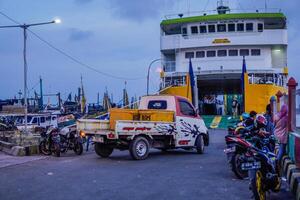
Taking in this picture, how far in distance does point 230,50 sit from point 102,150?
65.8 ft

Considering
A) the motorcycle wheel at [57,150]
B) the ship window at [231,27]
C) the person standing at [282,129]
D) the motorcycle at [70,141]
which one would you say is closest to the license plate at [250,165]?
the person standing at [282,129]

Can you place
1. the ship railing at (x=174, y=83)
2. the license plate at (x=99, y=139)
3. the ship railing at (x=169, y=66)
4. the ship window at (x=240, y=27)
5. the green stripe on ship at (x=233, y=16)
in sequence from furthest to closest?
the ship railing at (x=169, y=66), the ship window at (x=240, y=27), the ship railing at (x=174, y=83), the green stripe on ship at (x=233, y=16), the license plate at (x=99, y=139)

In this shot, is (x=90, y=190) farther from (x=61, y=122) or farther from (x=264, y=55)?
(x=264, y=55)

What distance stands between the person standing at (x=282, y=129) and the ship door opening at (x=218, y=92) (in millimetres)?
22554

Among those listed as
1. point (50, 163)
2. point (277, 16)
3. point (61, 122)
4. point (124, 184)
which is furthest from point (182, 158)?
point (277, 16)

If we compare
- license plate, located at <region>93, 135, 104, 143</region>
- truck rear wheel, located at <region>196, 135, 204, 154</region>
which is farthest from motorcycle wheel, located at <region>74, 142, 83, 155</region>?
truck rear wheel, located at <region>196, 135, 204, 154</region>

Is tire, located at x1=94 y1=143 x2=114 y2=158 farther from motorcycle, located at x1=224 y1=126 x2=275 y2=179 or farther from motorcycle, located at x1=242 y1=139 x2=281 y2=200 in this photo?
motorcycle, located at x1=242 y1=139 x2=281 y2=200

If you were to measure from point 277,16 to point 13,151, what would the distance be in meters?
23.3

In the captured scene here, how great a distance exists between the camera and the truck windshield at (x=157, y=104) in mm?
15343

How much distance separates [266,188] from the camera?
7109 millimetres

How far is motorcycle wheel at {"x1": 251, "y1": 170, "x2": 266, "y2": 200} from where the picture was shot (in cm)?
659

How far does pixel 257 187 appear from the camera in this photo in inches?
261

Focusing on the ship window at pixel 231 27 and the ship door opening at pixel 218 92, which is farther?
the ship door opening at pixel 218 92

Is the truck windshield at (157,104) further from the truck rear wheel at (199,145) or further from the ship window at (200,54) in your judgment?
the ship window at (200,54)
